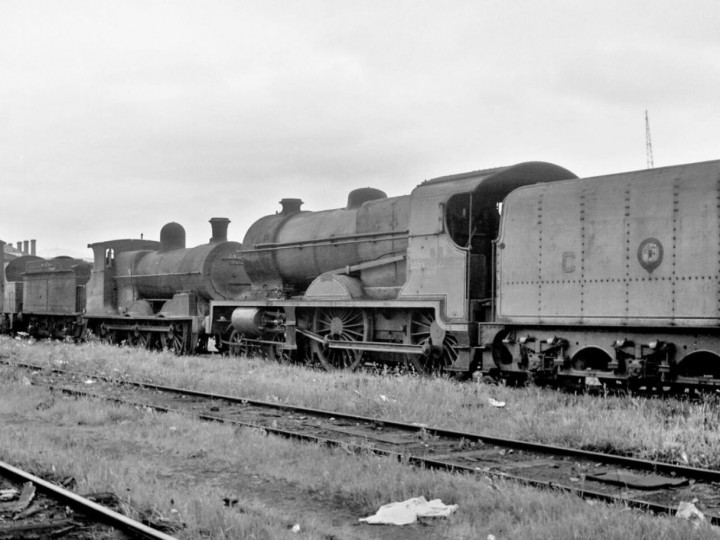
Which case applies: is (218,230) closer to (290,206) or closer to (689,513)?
(290,206)

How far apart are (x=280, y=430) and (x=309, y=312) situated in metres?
7.23

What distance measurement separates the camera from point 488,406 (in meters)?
10.4

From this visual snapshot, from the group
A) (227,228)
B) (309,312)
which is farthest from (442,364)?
(227,228)

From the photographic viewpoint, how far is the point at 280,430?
8.82 metres

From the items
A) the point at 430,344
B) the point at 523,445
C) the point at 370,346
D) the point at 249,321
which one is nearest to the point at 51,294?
the point at 249,321

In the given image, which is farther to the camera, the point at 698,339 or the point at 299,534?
the point at 698,339

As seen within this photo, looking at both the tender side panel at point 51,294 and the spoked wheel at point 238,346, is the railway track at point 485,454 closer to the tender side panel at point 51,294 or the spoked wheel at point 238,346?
the spoked wheel at point 238,346

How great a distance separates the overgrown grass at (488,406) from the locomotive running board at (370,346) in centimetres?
56

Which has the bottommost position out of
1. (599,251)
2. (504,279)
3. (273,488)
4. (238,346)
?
(273,488)

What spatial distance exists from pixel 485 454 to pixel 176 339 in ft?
48.8

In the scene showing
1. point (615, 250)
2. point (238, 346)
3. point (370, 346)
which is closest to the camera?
point (615, 250)

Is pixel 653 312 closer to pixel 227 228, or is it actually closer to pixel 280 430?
pixel 280 430

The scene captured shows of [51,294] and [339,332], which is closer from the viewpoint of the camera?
[339,332]

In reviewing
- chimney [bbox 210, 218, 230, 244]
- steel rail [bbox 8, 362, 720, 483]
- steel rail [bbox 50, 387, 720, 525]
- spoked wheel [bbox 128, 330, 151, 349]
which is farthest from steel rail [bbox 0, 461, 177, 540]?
spoked wheel [bbox 128, 330, 151, 349]
